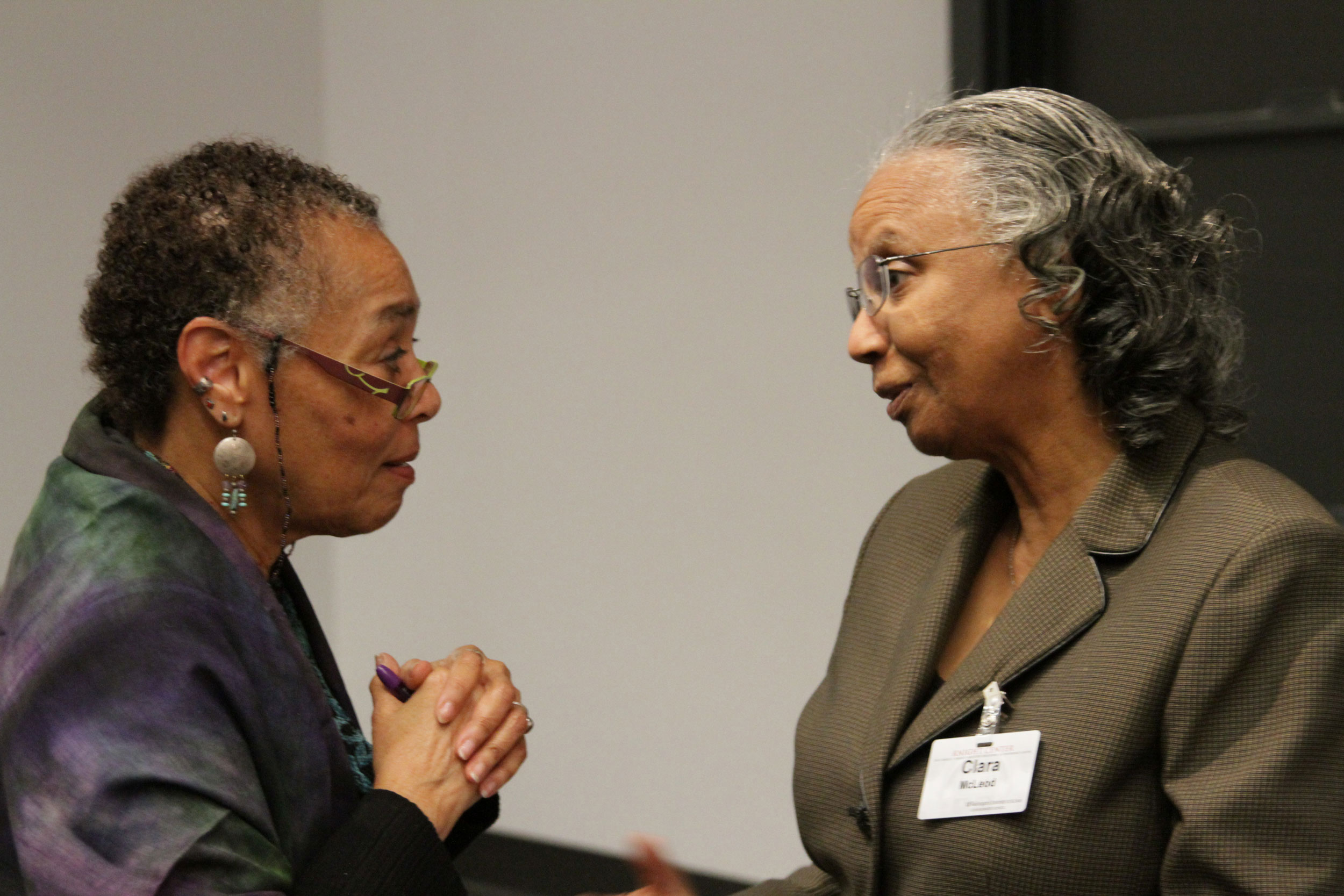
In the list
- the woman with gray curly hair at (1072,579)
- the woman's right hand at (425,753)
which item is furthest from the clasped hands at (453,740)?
the woman with gray curly hair at (1072,579)

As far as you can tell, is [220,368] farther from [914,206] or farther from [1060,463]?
[1060,463]

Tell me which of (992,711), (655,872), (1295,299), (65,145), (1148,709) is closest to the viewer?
(1148,709)

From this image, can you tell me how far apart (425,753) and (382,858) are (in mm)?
161

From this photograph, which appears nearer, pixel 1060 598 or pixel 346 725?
pixel 1060 598

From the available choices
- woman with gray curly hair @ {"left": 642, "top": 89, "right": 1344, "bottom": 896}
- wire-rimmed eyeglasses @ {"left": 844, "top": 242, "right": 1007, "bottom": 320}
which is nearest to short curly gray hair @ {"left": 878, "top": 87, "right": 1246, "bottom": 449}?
woman with gray curly hair @ {"left": 642, "top": 89, "right": 1344, "bottom": 896}

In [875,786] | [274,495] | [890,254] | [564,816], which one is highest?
[890,254]

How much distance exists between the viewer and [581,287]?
3752 millimetres

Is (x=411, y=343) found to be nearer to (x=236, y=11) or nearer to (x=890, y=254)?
(x=890, y=254)

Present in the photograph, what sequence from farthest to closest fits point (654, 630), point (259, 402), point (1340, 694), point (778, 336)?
point (654, 630), point (778, 336), point (259, 402), point (1340, 694)

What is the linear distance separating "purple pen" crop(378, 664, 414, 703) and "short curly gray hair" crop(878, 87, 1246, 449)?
90 cm

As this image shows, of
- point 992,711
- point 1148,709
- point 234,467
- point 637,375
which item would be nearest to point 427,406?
point 234,467

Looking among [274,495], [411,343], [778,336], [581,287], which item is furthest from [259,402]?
[581,287]

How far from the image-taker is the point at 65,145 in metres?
3.54

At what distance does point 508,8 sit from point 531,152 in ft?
1.35
